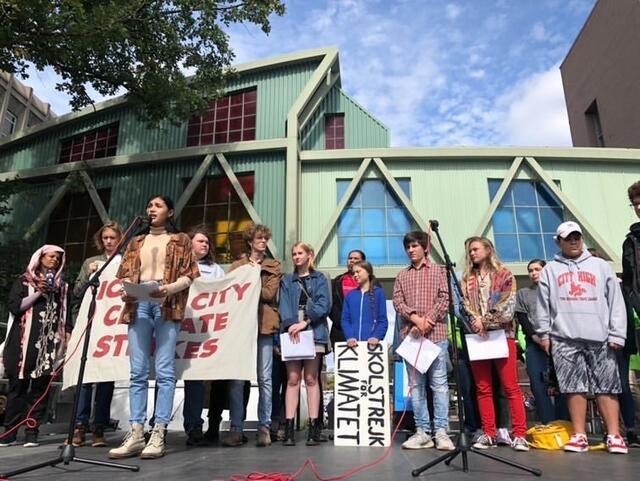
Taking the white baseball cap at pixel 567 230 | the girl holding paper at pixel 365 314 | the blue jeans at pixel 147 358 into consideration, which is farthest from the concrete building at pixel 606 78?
the blue jeans at pixel 147 358

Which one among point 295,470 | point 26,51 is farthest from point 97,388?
point 26,51

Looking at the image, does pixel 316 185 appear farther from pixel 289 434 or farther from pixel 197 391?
pixel 289 434

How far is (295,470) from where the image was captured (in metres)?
3.09

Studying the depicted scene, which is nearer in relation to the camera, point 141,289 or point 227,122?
point 141,289

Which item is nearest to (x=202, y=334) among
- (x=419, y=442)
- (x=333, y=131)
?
(x=419, y=442)

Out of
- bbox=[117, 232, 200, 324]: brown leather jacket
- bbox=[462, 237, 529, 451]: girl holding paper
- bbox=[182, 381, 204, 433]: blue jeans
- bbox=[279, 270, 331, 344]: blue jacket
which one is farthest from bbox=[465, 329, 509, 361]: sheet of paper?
bbox=[182, 381, 204, 433]: blue jeans

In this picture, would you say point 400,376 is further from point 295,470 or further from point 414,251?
point 295,470

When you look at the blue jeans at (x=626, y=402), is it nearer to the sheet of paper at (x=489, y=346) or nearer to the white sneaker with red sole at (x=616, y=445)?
the white sneaker with red sole at (x=616, y=445)

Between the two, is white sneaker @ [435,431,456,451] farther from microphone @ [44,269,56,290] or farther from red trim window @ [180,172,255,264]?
red trim window @ [180,172,255,264]

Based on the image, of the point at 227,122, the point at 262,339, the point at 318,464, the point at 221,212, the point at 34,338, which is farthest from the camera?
the point at 227,122

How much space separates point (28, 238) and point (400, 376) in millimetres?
12747

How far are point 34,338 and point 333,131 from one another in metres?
11.8

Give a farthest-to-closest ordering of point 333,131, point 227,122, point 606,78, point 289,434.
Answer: point 606,78 < point 333,131 < point 227,122 < point 289,434

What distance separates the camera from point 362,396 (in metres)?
4.78
